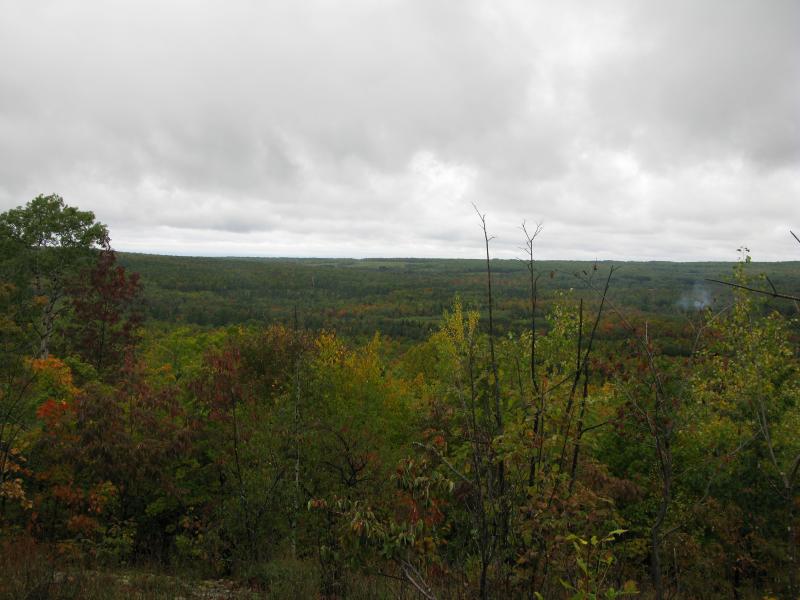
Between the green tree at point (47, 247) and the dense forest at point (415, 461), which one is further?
the green tree at point (47, 247)

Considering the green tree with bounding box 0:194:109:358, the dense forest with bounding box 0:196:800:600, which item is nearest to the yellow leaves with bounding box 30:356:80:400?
the dense forest with bounding box 0:196:800:600

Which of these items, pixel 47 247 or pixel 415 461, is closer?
pixel 415 461

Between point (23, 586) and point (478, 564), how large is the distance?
577 centimetres

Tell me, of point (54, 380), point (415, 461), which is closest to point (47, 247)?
point (54, 380)

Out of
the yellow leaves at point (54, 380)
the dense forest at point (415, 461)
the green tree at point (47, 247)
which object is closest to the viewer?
the dense forest at point (415, 461)

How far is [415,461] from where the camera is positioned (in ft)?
14.0

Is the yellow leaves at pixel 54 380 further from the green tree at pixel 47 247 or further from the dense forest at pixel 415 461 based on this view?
the green tree at pixel 47 247

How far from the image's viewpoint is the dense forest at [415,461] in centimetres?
414

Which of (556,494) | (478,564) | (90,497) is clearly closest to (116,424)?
(90,497)

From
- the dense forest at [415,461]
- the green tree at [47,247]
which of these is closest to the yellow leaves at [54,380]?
the dense forest at [415,461]

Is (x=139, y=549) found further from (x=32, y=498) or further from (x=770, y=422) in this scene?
(x=770, y=422)

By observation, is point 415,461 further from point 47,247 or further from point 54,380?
point 47,247

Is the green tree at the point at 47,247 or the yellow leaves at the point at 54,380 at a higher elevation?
the green tree at the point at 47,247

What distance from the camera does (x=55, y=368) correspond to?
15422 mm
